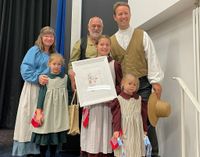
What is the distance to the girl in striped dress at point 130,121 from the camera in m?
1.83

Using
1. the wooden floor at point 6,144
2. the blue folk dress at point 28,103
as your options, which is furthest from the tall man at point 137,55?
the wooden floor at point 6,144

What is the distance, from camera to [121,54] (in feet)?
7.12

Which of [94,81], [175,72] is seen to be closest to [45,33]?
[94,81]

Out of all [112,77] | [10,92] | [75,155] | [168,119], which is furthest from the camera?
[10,92]

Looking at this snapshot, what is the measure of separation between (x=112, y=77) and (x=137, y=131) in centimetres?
43

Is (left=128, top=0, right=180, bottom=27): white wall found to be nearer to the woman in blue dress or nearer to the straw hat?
the straw hat

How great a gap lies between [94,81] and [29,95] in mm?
594

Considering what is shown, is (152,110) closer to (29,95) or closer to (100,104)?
(100,104)

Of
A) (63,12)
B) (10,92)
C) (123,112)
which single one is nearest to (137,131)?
(123,112)

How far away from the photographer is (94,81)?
1.97m

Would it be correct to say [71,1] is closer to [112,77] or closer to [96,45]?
[96,45]

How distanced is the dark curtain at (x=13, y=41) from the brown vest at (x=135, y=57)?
2.25 metres

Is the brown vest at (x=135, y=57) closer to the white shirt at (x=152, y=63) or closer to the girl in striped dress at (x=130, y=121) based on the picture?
the white shirt at (x=152, y=63)

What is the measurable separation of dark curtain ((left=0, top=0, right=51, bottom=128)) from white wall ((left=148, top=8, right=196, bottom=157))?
208 centimetres
